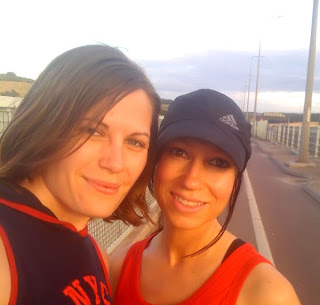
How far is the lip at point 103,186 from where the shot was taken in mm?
1720

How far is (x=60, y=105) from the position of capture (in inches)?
68.6

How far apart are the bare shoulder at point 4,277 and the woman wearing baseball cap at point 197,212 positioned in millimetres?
901

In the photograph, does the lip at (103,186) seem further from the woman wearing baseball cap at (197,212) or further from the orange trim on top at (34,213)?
the woman wearing baseball cap at (197,212)

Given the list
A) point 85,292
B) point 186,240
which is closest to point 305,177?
point 186,240

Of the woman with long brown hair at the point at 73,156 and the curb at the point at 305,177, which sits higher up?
the woman with long brown hair at the point at 73,156

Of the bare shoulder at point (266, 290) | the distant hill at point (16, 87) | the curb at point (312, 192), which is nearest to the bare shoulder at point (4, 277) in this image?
the distant hill at point (16, 87)

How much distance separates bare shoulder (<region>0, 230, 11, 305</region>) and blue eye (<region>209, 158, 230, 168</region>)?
1.15 m

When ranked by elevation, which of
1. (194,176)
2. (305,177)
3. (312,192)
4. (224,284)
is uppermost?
(194,176)

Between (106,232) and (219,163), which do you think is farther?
(106,232)

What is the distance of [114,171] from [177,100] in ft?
2.16

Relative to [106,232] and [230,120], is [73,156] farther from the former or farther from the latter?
[106,232]

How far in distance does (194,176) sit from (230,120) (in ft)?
1.17

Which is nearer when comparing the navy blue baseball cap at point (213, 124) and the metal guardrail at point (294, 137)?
the navy blue baseball cap at point (213, 124)

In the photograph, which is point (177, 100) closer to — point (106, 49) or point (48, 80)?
point (106, 49)
